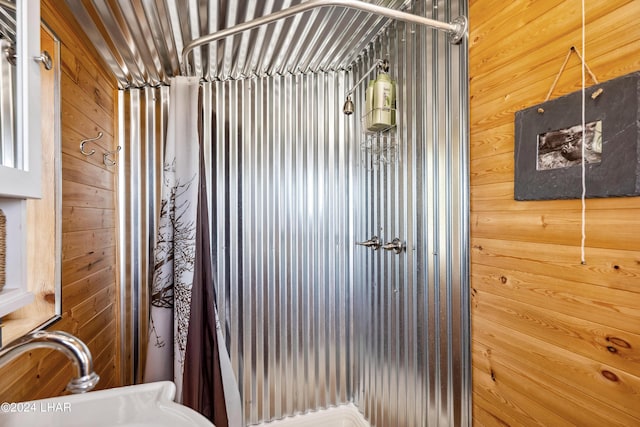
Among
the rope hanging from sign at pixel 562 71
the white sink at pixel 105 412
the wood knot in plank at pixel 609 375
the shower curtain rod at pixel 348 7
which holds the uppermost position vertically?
the shower curtain rod at pixel 348 7

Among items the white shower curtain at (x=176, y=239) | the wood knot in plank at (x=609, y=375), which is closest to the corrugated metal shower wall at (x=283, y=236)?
the white shower curtain at (x=176, y=239)

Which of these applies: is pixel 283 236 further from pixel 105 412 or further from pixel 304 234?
pixel 105 412

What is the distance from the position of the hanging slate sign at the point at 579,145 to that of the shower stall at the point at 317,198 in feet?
1.04

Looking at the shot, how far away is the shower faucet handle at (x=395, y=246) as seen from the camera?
170cm

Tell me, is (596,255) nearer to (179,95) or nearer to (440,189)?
(440,189)

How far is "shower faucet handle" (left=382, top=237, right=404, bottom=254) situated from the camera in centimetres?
170

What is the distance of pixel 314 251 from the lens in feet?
7.45

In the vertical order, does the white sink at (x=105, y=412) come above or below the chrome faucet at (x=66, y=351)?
below

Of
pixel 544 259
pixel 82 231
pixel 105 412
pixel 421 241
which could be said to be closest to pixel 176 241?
pixel 82 231

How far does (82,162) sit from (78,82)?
1.26ft

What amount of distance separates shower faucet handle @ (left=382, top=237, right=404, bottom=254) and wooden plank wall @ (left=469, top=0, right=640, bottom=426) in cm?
50

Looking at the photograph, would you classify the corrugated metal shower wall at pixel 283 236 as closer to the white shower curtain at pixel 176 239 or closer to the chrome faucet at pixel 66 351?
the white shower curtain at pixel 176 239

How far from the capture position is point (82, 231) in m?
1.60

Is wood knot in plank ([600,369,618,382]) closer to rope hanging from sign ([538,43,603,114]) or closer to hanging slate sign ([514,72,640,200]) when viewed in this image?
hanging slate sign ([514,72,640,200])
